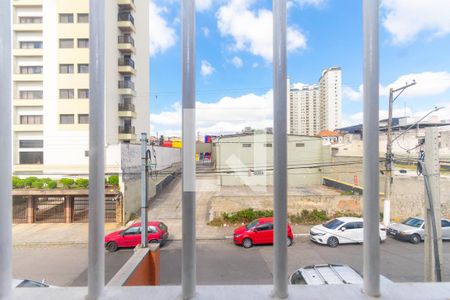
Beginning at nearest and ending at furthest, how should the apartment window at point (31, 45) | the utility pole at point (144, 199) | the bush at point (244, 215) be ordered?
the utility pole at point (144, 199), the bush at point (244, 215), the apartment window at point (31, 45)

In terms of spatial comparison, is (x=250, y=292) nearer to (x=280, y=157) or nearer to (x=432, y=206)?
(x=280, y=157)

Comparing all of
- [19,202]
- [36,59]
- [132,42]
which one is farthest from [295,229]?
[36,59]

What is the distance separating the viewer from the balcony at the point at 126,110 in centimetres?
1501

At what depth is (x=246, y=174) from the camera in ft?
43.1

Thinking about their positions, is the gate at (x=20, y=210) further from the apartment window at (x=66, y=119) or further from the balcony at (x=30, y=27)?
the balcony at (x=30, y=27)

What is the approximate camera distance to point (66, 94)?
12664 millimetres

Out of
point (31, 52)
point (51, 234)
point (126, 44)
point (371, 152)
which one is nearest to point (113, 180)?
point (51, 234)

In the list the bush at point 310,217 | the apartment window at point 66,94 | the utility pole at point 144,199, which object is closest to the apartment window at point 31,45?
the apartment window at point 66,94

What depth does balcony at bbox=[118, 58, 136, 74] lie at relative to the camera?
1522 cm

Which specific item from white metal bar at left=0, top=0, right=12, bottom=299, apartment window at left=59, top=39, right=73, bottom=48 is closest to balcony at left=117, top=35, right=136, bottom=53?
apartment window at left=59, top=39, right=73, bottom=48

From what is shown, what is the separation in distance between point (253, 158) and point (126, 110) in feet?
27.9

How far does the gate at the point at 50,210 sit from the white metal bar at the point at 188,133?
1083 centimetres

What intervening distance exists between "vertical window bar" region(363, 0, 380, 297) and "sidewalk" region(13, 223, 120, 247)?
8977mm

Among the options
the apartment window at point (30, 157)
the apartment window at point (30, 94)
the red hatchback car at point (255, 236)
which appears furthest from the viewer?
the apartment window at point (30, 94)
